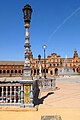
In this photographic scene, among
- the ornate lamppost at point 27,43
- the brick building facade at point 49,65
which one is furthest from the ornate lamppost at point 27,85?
the brick building facade at point 49,65

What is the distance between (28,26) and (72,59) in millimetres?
114856

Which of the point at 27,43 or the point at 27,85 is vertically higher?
the point at 27,43

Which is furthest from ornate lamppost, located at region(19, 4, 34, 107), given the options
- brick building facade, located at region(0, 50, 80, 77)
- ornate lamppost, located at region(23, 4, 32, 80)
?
brick building facade, located at region(0, 50, 80, 77)

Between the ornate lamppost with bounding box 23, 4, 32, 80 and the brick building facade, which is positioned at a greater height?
the brick building facade

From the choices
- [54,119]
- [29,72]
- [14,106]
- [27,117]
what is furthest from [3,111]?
[54,119]

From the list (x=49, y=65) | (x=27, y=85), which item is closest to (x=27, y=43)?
(x=27, y=85)

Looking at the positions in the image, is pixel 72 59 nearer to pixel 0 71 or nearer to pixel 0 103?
pixel 0 71

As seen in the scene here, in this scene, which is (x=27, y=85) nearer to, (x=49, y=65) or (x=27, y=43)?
(x=27, y=43)

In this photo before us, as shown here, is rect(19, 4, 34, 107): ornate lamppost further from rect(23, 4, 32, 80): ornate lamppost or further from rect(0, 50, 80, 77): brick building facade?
rect(0, 50, 80, 77): brick building facade

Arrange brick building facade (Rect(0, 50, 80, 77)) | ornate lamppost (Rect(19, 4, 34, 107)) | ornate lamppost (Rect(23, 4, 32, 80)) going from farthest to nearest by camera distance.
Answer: brick building facade (Rect(0, 50, 80, 77)), ornate lamppost (Rect(23, 4, 32, 80)), ornate lamppost (Rect(19, 4, 34, 107))

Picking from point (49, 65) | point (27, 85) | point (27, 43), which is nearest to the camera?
point (27, 85)

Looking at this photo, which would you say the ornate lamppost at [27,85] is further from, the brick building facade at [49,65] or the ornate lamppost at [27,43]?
the brick building facade at [49,65]

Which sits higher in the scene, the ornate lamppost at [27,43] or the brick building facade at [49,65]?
the brick building facade at [49,65]

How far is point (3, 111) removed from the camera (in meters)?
8.11
